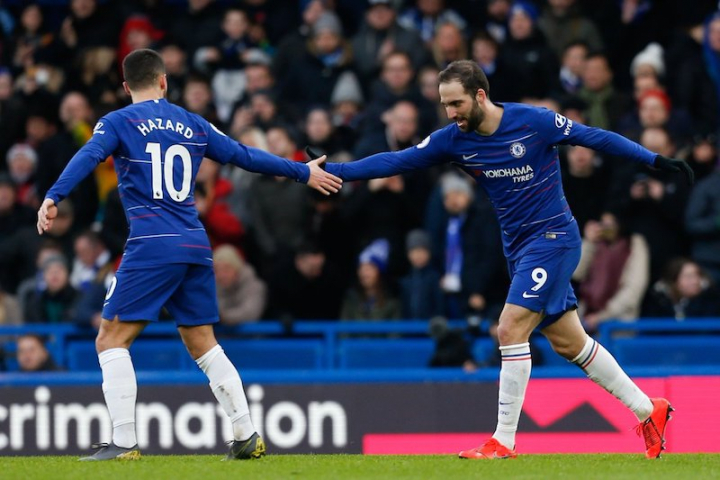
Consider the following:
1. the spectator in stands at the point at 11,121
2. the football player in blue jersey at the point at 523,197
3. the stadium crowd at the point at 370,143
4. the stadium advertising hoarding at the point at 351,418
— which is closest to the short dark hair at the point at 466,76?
the football player in blue jersey at the point at 523,197

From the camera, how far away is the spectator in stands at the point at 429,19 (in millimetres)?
15469

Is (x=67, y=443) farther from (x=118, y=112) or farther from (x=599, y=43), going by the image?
(x=599, y=43)

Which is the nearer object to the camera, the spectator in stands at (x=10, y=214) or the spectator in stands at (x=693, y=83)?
the spectator in stands at (x=693, y=83)

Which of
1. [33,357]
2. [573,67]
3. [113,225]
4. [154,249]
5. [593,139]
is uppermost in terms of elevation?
[573,67]

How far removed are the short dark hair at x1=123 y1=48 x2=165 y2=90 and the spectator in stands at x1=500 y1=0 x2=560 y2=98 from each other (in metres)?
6.57

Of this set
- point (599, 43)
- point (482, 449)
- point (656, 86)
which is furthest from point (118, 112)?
point (599, 43)

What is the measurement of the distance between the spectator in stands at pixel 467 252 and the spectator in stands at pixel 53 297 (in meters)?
3.58

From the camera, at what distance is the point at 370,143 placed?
13617 millimetres

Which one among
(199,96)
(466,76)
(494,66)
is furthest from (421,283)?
(466,76)

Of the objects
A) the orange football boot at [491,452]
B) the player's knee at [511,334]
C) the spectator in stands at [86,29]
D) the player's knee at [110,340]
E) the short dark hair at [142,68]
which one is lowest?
the orange football boot at [491,452]

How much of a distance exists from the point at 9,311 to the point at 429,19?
216 inches

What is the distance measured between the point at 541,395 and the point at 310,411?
1.89 meters

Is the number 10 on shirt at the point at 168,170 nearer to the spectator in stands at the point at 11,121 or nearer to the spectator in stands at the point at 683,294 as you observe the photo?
the spectator in stands at the point at 683,294

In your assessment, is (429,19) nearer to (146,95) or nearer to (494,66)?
(494,66)
